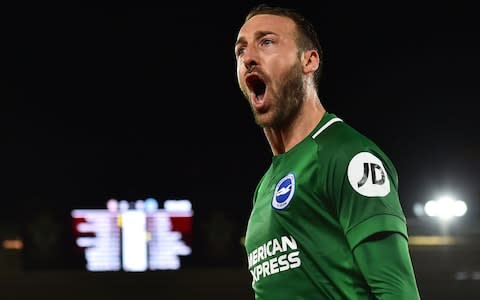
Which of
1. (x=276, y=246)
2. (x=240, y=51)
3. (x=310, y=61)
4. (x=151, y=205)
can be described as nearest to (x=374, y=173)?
(x=276, y=246)

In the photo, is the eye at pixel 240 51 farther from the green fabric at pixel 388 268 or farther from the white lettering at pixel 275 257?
the green fabric at pixel 388 268

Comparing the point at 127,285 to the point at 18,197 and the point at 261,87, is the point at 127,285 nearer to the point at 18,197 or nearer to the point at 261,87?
the point at 18,197

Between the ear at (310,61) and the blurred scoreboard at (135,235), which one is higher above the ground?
the blurred scoreboard at (135,235)

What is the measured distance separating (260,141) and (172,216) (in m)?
8.25

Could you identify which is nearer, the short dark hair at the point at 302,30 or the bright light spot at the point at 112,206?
the short dark hair at the point at 302,30

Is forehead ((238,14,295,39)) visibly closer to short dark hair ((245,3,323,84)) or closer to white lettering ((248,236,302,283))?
short dark hair ((245,3,323,84))

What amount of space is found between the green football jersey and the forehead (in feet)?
0.63

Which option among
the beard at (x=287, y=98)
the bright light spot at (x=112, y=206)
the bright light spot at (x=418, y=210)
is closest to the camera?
the beard at (x=287, y=98)

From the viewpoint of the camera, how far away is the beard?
162 cm

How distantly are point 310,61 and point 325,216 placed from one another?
358 millimetres

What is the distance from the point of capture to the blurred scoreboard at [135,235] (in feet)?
40.3

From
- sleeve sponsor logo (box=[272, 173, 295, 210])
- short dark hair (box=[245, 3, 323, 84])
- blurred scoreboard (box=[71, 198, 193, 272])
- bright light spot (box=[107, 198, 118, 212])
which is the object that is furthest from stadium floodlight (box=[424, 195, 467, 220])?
sleeve sponsor logo (box=[272, 173, 295, 210])

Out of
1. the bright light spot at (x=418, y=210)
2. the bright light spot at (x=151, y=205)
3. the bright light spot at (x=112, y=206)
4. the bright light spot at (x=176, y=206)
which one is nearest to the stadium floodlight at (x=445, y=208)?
the bright light spot at (x=418, y=210)

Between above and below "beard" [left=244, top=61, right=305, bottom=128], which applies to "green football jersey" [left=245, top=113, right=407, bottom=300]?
below
